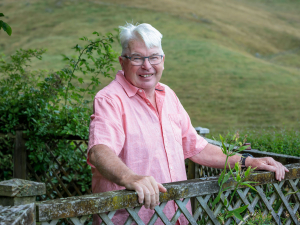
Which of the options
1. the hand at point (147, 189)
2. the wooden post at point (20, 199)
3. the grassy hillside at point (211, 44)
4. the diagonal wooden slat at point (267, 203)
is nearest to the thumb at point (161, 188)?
the hand at point (147, 189)

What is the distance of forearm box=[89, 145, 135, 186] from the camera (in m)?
1.54

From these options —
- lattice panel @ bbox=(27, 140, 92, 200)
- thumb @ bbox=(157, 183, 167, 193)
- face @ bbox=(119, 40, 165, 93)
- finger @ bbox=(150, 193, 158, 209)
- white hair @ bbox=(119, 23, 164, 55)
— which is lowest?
lattice panel @ bbox=(27, 140, 92, 200)

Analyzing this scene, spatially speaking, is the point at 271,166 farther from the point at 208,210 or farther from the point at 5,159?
the point at 5,159

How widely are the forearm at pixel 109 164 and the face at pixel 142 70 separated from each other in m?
0.54

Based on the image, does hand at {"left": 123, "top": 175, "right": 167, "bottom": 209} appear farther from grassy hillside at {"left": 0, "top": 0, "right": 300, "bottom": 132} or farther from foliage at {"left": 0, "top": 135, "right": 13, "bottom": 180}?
grassy hillside at {"left": 0, "top": 0, "right": 300, "bottom": 132}

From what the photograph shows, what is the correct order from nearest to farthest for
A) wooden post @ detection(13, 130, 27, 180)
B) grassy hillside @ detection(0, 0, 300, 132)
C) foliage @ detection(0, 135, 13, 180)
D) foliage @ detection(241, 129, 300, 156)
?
1. wooden post @ detection(13, 130, 27, 180)
2. foliage @ detection(0, 135, 13, 180)
3. foliage @ detection(241, 129, 300, 156)
4. grassy hillside @ detection(0, 0, 300, 132)

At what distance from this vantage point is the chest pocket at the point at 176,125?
2.12 m

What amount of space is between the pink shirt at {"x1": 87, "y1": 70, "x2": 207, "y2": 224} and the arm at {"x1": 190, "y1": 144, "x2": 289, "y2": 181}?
9.0 inches

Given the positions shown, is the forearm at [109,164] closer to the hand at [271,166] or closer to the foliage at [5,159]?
the hand at [271,166]

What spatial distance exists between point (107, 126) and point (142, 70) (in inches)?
18.7

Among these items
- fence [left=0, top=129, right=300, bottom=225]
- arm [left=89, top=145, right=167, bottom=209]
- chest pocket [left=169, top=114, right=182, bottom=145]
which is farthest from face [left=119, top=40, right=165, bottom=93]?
fence [left=0, top=129, right=300, bottom=225]

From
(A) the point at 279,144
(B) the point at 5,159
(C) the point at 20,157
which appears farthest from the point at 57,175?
(A) the point at 279,144

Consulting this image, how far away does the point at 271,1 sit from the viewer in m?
78.6

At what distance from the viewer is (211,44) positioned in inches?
1617
